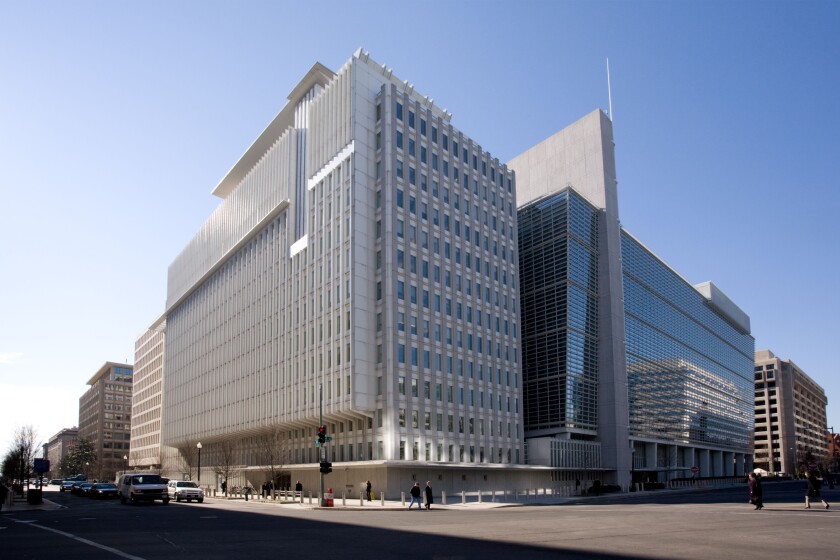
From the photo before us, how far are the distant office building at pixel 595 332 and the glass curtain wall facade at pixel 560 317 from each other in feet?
0.42

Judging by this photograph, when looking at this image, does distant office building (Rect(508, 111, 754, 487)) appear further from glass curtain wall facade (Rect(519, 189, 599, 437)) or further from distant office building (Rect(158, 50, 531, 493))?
distant office building (Rect(158, 50, 531, 493))

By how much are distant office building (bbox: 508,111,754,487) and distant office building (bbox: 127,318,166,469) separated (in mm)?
77984

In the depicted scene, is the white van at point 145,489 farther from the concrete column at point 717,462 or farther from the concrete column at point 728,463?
the concrete column at point 728,463

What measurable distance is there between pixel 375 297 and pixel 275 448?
23.1 m

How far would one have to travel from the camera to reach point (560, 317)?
282ft

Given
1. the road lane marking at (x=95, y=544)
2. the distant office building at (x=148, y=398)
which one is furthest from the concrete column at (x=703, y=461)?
the road lane marking at (x=95, y=544)

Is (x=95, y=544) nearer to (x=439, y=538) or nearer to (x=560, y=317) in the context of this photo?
(x=439, y=538)

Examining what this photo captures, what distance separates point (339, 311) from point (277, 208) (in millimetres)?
20681

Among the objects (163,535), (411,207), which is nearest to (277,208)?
(411,207)

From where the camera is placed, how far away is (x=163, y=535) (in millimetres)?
22312

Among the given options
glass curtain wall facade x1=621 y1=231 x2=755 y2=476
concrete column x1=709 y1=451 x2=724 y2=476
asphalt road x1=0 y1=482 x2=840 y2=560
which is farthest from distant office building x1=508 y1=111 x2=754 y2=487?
asphalt road x1=0 y1=482 x2=840 y2=560

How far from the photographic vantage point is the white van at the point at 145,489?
151 ft

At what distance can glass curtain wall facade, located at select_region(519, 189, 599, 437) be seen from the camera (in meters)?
85.4

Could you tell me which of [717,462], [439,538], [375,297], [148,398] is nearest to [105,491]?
[375,297]
